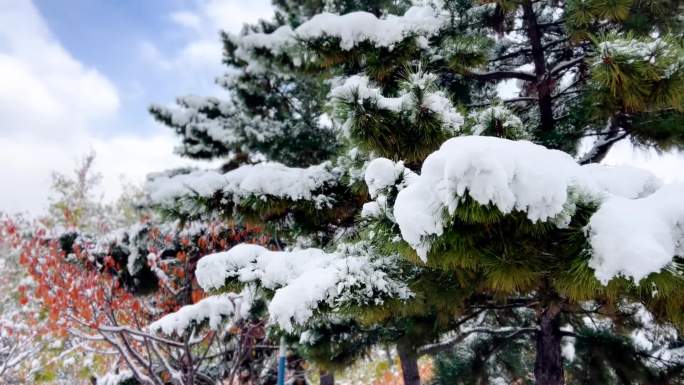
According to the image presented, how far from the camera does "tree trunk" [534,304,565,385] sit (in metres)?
2.86

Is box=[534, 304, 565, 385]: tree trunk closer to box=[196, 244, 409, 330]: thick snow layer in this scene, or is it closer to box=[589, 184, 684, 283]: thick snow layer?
box=[196, 244, 409, 330]: thick snow layer

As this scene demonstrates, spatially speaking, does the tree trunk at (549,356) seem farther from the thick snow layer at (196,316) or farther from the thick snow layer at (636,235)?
the thick snow layer at (196,316)

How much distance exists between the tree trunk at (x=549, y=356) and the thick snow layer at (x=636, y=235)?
1.83 m

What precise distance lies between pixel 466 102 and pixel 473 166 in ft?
9.21

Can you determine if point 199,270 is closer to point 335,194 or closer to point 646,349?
point 335,194

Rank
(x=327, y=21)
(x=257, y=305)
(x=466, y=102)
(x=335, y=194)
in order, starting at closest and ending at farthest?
(x=327, y=21) → (x=335, y=194) → (x=466, y=102) → (x=257, y=305)

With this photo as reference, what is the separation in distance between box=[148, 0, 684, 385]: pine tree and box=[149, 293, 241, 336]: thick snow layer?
70cm

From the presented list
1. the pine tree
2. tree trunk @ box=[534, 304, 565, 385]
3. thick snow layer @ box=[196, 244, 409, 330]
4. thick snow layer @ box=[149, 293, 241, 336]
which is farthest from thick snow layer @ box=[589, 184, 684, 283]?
thick snow layer @ box=[149, 293, 241, 336]

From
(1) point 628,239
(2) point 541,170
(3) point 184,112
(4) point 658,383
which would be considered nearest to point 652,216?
(1) point 628,239

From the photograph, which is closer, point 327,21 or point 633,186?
point 633,186

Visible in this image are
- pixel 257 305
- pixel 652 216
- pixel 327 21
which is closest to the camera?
pixel 652 216

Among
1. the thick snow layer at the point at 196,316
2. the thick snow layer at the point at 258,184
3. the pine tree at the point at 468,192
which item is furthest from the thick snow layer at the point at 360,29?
the thick snow layer at the point at 196,316

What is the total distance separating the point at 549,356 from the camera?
2934 mm

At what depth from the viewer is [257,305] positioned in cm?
432
